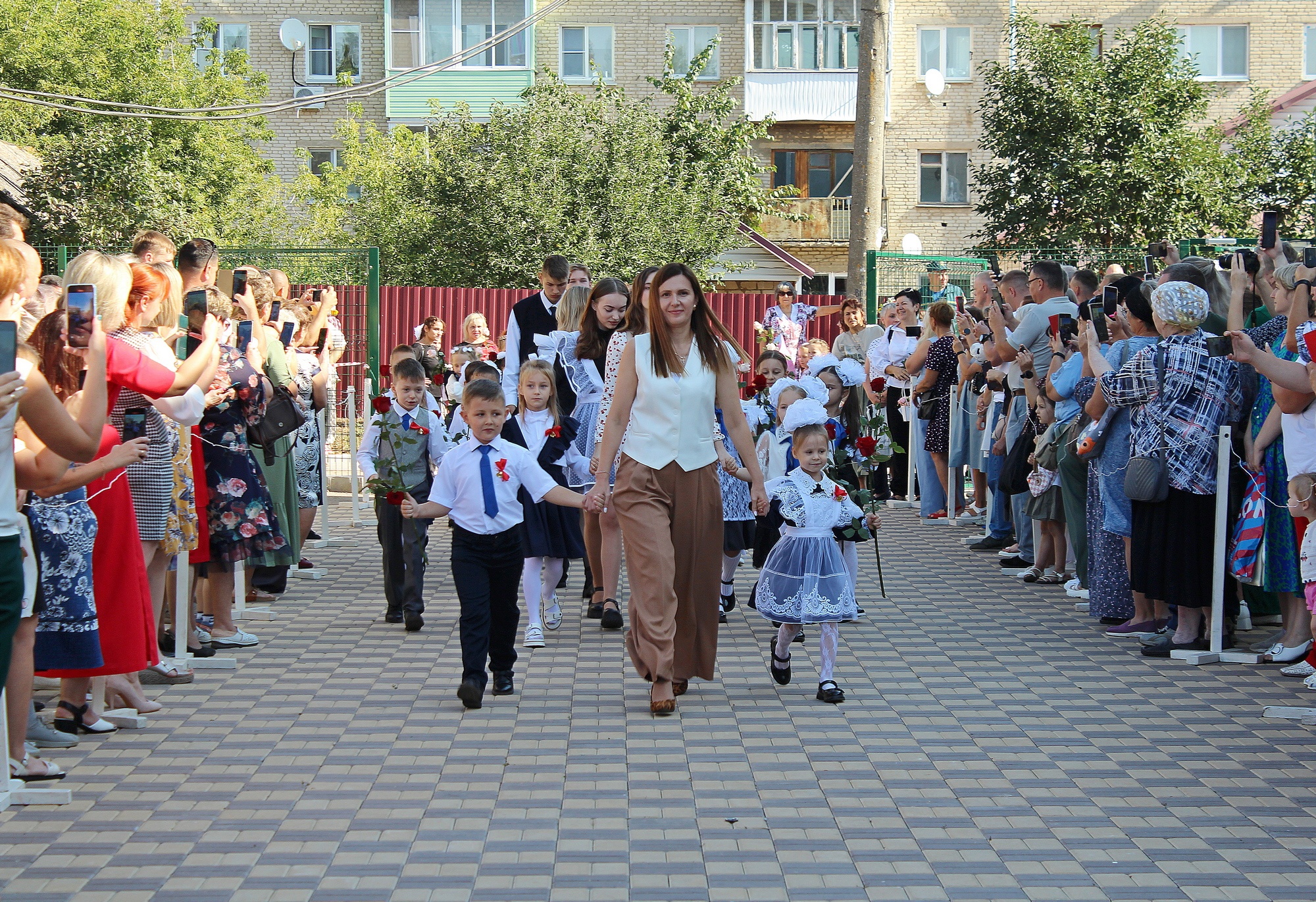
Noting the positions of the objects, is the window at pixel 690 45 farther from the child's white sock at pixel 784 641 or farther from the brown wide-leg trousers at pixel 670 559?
the brown wide-leg trousers at pixel 670 559

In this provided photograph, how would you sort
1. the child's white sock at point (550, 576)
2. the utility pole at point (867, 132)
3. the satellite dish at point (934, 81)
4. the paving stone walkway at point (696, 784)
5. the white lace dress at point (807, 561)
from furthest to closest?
the satellite dish at point (934, 81), the utility pole at point (867, 132), the child's white sock at point (550, 576), the white lace dress at point (807, 561), the paving stone walkway at point (696, 784)

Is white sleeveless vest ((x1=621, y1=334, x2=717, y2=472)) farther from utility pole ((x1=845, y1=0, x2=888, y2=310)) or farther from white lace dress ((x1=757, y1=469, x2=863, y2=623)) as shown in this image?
utility pole ((x1=845, y1=0, x2=888, y2=310))

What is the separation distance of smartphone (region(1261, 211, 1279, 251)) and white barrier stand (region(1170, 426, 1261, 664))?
1431mm

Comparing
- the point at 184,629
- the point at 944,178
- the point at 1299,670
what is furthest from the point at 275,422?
the point at 944,178

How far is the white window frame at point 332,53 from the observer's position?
37688 mm

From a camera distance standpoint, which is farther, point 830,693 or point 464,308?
point 464,308

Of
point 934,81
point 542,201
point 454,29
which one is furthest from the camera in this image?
point 454,29

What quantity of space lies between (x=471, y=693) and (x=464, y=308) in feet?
50.8

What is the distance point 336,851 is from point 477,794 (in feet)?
2.51

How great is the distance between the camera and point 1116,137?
1036 inches

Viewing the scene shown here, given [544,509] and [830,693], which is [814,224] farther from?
[830,693]

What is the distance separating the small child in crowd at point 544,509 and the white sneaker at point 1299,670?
4.02 m

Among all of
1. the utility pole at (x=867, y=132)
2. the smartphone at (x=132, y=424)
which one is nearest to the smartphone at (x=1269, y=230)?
the smartphone at (x=132, y=424)

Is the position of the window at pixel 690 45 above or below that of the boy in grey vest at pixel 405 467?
above
